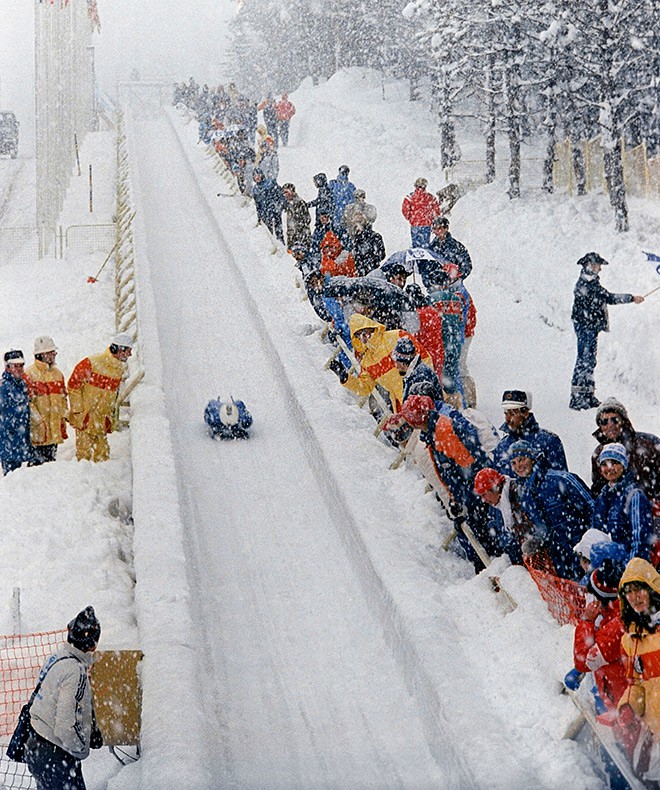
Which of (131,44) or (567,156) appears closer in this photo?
(567,156)

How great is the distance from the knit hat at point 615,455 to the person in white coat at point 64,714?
3.03 meters

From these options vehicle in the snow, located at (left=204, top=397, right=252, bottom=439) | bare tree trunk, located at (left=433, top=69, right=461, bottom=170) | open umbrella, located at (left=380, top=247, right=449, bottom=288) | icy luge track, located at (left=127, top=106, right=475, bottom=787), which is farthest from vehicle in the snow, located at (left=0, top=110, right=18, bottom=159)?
vehicle in the snow, located at (left=204, top=397, right=252, bottom=439)

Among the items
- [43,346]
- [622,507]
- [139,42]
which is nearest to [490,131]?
[43,346]

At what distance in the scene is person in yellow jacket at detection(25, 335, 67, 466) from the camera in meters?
11.2

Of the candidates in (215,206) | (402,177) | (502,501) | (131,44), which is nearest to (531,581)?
(502,501)

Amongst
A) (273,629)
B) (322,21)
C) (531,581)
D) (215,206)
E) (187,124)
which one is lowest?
(273,629)

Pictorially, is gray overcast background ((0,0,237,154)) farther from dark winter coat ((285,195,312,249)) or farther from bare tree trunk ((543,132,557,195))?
dark winter coat ((285,195,312,249))

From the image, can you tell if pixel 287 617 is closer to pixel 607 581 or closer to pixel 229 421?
pixel 607 581

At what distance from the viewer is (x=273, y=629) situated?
8.31 metres

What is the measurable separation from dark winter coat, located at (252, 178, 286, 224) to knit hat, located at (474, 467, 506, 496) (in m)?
14.2

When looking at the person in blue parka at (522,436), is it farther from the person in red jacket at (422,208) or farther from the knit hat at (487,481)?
the person in red jacket at (422,208)

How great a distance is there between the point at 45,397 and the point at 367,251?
18.1 feet

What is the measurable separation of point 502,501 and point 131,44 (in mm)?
117460

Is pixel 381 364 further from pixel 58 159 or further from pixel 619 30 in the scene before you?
pixel 58 159
